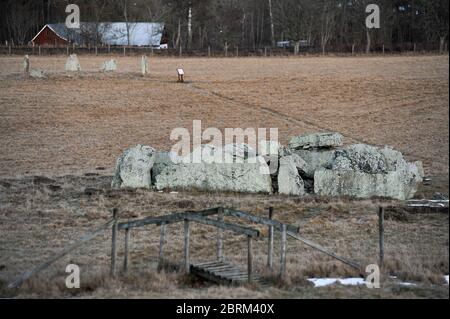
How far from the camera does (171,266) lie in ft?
50.5

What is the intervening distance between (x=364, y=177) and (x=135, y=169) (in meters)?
7.39

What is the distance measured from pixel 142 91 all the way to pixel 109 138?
13.5 meters

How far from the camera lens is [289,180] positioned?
24.0m

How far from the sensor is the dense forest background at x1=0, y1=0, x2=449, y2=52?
266ft

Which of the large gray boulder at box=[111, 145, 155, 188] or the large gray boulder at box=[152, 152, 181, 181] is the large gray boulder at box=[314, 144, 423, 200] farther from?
the large gray boulder at box=[111, 145, 155, 188]

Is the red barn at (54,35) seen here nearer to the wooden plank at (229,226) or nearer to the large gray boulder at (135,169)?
the large gray boulder at (135,169)

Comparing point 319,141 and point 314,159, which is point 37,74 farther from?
point 314,159

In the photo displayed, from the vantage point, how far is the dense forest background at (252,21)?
3194 inches

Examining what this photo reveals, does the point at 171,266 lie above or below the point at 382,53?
below

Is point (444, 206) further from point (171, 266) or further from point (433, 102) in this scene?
point (433, 102)

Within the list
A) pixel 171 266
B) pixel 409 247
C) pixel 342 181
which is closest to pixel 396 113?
pixel 342 181

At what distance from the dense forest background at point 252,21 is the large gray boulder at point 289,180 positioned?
169 feet

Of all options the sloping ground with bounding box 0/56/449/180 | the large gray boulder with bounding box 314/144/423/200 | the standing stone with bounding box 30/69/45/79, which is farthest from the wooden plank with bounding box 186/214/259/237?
the standing stone with bounding box 30/69/45/79

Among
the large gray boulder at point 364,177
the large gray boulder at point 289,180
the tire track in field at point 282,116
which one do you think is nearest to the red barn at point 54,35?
the tire track in field at point 282,116
